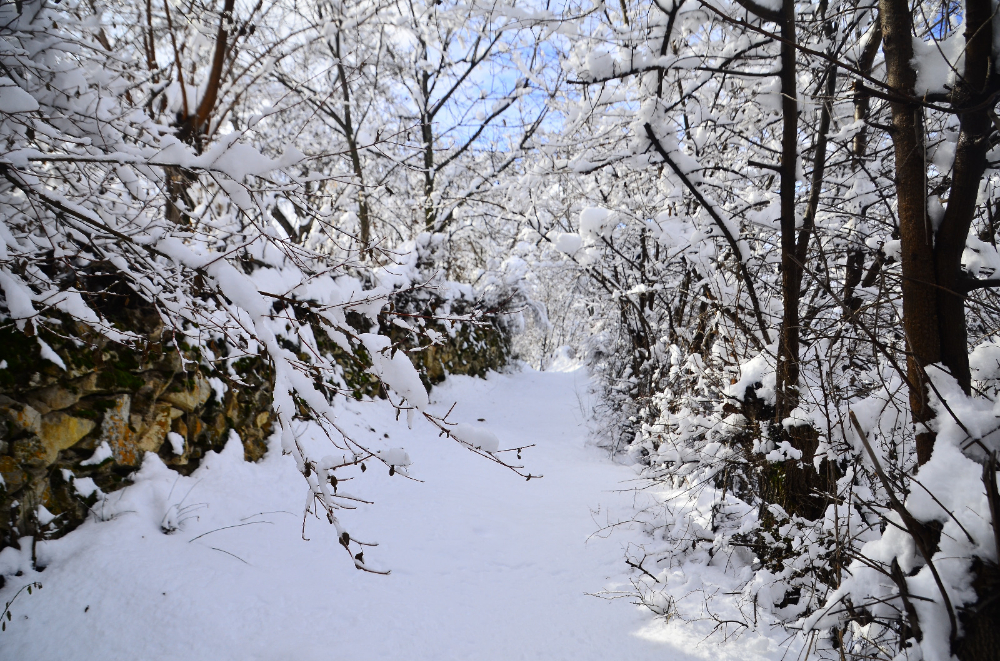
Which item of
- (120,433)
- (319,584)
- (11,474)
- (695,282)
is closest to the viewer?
(11,474)

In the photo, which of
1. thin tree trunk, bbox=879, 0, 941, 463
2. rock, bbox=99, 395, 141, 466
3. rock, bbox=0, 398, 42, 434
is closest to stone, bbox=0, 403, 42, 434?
rock, bbox=0, 398, 42, 434

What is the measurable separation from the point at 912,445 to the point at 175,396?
→ 437 cm

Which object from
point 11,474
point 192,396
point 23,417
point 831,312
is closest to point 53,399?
point 23,417

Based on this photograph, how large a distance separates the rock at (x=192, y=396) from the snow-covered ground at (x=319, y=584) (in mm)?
443

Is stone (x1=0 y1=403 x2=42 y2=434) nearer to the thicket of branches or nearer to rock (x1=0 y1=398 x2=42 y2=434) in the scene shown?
rock (x1=0 y1=398 x2=42 y2=434)

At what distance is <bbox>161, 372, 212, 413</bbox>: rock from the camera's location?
3316 mm

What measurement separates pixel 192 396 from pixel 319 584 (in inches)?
71.6

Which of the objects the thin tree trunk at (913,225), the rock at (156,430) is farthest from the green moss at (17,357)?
the thin tree trunk at (913,225)

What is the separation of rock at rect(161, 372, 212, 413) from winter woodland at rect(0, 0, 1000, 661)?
0.14 feet

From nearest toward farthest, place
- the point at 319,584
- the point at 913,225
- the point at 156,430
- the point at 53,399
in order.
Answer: the point at 913,225 → the point at 53,399 → the point at 319,584 → the point at 156,430

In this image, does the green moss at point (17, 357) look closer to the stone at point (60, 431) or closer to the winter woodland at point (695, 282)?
the winter woodland at point (695, 282)

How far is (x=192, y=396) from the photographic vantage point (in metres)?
3.48

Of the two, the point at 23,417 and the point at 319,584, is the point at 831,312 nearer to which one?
the point at 319,584

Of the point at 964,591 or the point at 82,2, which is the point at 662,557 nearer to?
the point at 964,591
